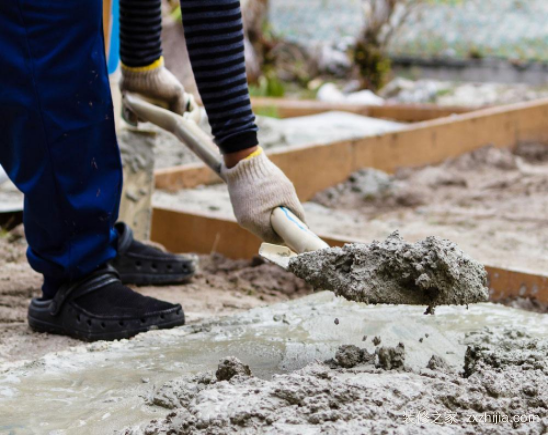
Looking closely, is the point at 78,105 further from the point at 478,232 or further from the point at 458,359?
the point at 478,232

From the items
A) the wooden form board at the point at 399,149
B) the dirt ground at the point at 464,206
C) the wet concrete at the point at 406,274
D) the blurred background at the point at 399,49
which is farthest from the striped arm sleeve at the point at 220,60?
the blurred background at the point at 399,49

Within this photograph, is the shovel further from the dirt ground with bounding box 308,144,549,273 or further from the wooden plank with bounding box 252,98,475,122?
the wooden plank with bounding box 252,98,475,122

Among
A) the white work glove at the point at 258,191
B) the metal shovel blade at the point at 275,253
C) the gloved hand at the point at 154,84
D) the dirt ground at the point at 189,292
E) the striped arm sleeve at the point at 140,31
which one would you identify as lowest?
the dirt ground at the point at 189,292

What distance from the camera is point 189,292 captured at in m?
2.53

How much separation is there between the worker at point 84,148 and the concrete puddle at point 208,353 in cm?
16

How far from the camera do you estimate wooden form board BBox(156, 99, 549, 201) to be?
3.95 meters

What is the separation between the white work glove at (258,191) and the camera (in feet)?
6.24

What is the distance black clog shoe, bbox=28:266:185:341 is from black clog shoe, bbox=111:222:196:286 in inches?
16.7

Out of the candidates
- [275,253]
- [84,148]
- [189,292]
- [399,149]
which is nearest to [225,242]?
[189,292]

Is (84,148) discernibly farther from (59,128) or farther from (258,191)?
(258,191)

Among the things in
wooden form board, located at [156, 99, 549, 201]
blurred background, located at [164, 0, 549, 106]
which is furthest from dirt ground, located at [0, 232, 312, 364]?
blurred background, located at [164, 0, 549, 106]

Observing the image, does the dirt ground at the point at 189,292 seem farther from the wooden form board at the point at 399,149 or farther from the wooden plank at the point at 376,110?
the wooden plank at the point at 376,110

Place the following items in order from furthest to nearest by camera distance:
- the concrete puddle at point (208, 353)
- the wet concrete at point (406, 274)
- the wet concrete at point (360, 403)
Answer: the wet concrete at point (406, 274), the concrete puddle at point (208, 353), the wet concrete at point (360, 403)

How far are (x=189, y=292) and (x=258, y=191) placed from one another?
741 millimetres
